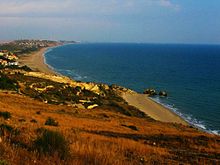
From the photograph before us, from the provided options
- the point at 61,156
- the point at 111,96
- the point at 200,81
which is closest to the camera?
the point at 61,156

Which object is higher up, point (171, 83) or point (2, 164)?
point (2, 164)

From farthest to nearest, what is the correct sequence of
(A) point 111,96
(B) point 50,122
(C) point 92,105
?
(A) point 111,96, (C) point 92,105, (B) point 50,122

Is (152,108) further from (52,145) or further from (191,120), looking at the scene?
(52,145)

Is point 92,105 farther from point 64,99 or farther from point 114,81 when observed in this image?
point 114,81

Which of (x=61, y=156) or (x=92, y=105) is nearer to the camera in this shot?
(x=61, y=156)

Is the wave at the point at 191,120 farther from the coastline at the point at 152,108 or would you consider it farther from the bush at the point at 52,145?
the bush at the point at 52,145

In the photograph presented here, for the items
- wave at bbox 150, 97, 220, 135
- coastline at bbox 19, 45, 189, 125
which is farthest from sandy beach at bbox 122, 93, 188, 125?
wave at bbox 150, 97, 220, 135

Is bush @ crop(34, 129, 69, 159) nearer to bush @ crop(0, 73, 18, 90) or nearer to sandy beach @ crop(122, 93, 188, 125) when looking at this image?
bush @ crop(0, 73, 18, 90)

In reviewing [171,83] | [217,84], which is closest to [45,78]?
[171,83]
